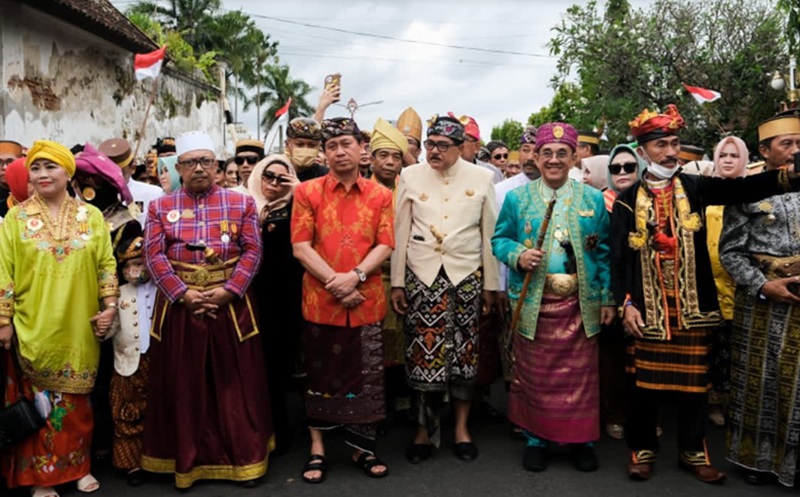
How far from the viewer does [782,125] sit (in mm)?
4262

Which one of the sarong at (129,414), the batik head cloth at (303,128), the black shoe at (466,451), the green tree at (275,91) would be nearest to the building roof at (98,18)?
the batik head cloth at (303,128)

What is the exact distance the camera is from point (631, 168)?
4.82 metres

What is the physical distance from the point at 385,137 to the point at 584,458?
7.93 feet

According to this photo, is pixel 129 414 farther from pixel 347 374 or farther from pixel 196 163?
pixel 196 163

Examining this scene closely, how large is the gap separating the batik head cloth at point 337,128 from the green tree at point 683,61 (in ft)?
48.7

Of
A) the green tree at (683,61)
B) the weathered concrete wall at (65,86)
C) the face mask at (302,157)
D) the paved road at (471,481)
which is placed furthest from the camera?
the green tree at (683,61)

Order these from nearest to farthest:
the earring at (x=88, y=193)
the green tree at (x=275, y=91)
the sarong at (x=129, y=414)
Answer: the sarong at (x=129, y=414), the earring at (x=88, y=193), the green tree at (x=275, y=91)

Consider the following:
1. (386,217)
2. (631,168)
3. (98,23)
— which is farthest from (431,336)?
(98,23)

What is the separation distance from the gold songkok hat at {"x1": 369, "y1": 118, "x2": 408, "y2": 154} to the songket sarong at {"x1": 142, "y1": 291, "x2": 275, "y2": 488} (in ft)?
4.77

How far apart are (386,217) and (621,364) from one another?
2001 millimetres

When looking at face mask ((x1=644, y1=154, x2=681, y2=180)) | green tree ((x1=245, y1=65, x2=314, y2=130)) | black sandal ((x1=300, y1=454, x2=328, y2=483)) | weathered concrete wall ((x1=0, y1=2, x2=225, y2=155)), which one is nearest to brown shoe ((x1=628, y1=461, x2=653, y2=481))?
face mask ((x1=644, y1=154, x2=681, y2=180))

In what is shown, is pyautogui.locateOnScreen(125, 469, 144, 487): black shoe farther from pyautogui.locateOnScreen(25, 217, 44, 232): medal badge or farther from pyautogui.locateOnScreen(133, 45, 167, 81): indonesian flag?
pyautogui.locateOnScreen(133, 45, 167, 81): indonesian flag

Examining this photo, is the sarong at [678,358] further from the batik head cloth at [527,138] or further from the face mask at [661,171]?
the batik head cloth at [527,138]

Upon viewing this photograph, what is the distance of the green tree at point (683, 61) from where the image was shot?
18.6 meters
